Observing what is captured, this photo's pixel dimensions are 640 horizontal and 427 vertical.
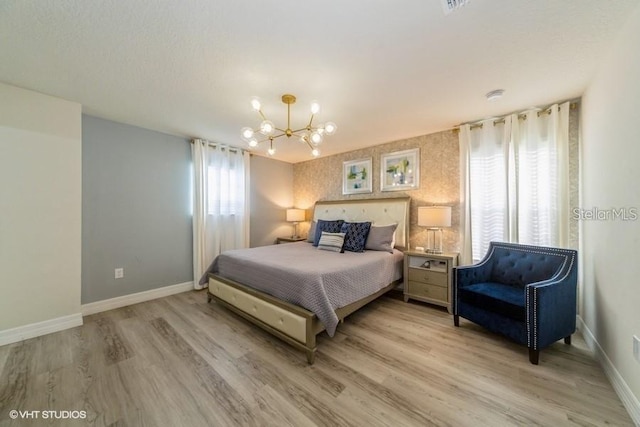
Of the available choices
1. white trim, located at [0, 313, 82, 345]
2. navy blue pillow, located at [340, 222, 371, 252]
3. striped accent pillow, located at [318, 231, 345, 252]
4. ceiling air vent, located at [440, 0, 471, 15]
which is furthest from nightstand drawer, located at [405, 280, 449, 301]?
white trim, located at [0, 313, 82, 345]

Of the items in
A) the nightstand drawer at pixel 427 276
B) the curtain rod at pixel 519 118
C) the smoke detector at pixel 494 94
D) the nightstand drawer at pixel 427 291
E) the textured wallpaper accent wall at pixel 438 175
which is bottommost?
the nightstand drawer at pixel 427 291

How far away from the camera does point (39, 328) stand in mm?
2326

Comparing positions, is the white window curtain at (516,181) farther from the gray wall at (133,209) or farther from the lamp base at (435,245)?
the gray wall at (133,209)

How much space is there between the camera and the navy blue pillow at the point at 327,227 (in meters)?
3.67

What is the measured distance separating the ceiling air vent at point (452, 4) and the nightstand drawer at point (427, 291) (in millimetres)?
2685

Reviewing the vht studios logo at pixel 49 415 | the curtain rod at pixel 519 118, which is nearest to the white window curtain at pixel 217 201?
the vht studios logo at pixel 49 415

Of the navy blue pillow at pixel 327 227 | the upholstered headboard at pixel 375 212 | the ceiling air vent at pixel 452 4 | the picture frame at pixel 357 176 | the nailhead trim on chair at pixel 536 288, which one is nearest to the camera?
the ceiling air vent at pixel 452 4

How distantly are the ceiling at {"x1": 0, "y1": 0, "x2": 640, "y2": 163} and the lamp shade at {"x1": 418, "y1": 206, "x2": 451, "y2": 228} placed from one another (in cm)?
117

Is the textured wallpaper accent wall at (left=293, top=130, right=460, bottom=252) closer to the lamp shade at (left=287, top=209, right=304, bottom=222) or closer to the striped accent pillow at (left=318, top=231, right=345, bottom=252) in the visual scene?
the lamp shade at (left=287, top=209, right=304, bottom=222)

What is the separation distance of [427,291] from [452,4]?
281 centimetres

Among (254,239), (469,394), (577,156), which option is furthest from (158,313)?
(577,156)

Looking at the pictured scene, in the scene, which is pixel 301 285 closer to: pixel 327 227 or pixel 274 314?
pixel 274 314

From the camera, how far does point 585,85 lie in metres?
2.19

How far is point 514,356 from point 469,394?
749 mm
